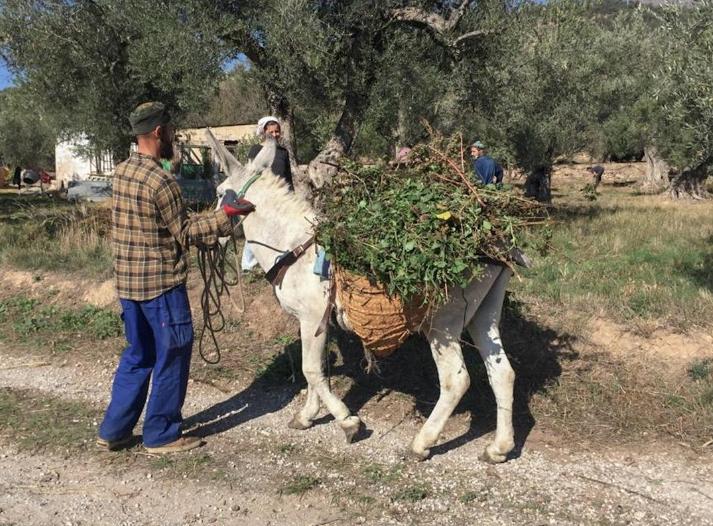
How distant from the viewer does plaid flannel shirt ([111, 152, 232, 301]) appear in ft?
13.9

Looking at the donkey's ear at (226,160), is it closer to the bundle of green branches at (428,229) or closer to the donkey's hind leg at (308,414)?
the bundle of green branches at (428,229)

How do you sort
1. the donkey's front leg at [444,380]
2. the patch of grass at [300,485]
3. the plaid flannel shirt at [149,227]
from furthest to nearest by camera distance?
the donkey's front leg at [444,380] < the plaid flannel shirt at [149,227] < the patch of grass at [300,485]

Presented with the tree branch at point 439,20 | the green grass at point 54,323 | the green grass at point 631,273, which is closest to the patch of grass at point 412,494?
the green grass at point 631,273

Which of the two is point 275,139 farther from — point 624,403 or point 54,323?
point 54,323

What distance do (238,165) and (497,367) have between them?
251 centimetres

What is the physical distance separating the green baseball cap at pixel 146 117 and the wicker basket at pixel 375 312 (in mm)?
1609

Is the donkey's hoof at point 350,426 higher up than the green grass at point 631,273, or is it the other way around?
the green grass at point 631,273

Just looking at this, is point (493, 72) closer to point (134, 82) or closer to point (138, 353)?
point (134, 82)

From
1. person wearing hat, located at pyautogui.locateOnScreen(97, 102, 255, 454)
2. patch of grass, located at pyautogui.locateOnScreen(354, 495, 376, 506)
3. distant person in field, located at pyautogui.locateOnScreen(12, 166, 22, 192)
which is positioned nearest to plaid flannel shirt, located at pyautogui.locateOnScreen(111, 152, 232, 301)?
Answer: person wearing hat, located at pyautogui.locateOnScreen(97, 102, 255, 454)

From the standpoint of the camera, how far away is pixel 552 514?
3.72 metres

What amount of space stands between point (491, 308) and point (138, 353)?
2589 millimetres

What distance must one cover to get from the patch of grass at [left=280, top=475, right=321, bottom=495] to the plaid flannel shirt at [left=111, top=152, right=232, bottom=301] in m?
1.57

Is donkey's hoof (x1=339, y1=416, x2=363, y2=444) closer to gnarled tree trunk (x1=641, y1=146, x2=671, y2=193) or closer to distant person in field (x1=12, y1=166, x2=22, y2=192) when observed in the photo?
gnarled tree trunk (x1=641, y1=146, x2=671, y2=193)

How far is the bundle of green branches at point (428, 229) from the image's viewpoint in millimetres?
3781
